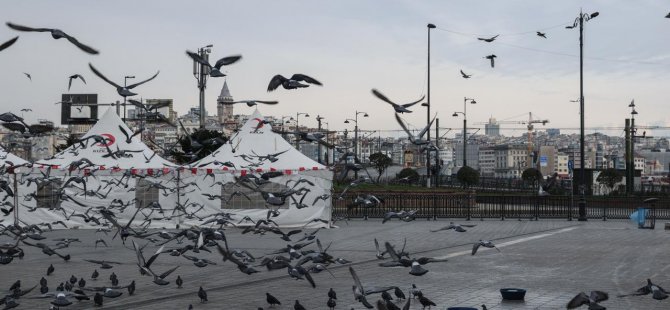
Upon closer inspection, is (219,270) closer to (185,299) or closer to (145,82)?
(185,299)

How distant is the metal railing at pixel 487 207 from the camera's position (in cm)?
3462

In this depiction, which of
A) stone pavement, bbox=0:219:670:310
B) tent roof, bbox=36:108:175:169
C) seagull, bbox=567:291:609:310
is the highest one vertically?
tent roof, bbox=36:108:175:169

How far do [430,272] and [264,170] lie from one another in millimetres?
11973

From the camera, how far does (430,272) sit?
15445 millimetres

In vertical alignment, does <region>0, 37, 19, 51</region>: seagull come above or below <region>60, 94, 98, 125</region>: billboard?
below

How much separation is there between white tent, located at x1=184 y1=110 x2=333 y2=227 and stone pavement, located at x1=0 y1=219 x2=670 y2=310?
2.24m

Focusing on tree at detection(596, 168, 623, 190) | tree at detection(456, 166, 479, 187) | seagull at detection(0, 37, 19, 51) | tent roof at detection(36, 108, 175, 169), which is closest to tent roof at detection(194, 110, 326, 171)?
tent roof at detection(36, 108, 175, 169)

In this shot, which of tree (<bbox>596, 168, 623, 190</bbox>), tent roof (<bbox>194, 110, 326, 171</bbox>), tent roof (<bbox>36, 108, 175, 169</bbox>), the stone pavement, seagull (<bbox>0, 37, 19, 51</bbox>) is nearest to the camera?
seagull (<bbox>0, 37, 19, 51</bbox>)

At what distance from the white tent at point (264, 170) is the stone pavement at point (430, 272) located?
88.3 inches

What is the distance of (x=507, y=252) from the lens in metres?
19.8

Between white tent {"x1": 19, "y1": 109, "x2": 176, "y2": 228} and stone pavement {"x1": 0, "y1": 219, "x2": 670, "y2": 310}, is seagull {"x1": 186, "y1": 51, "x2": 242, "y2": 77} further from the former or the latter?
white tent {"x1": 19, "y1": 109, "x2": 176, "y2": 228}

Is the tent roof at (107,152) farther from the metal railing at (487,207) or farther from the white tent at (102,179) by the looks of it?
the metal railing at (487,207)

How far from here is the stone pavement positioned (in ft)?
38.9

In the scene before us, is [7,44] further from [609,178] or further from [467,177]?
[609,178]
